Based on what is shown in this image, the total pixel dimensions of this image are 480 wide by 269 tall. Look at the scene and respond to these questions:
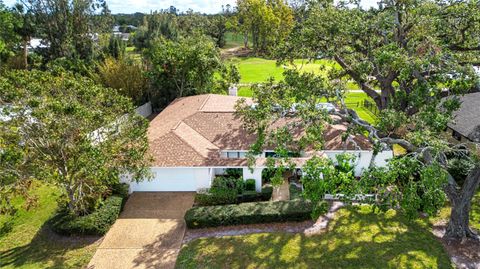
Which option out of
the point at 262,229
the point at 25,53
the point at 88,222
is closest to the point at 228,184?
the point at 262,229

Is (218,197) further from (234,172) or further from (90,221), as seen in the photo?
(90,221)

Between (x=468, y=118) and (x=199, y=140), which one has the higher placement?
(x=468, y=118)

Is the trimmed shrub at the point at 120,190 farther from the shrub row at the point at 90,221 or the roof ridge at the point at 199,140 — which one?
the roof ridge at the point at 199,140

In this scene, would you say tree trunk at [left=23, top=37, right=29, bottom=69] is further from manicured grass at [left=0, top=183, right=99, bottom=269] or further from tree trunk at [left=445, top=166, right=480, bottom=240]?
tree trunk at [left=445, top=166, right=480, bottom=240]

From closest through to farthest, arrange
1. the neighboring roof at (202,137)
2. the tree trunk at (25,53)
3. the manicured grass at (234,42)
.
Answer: the neighboring roof at (202,137)
the tree trunk at (25,53)
the manicured grass at (234,42)

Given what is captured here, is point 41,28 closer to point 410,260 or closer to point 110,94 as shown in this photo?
point 110,94

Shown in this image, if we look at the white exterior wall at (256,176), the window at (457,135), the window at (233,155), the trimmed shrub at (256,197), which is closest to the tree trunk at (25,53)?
the window at (233,155)

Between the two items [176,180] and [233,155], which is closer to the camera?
[176,180]
